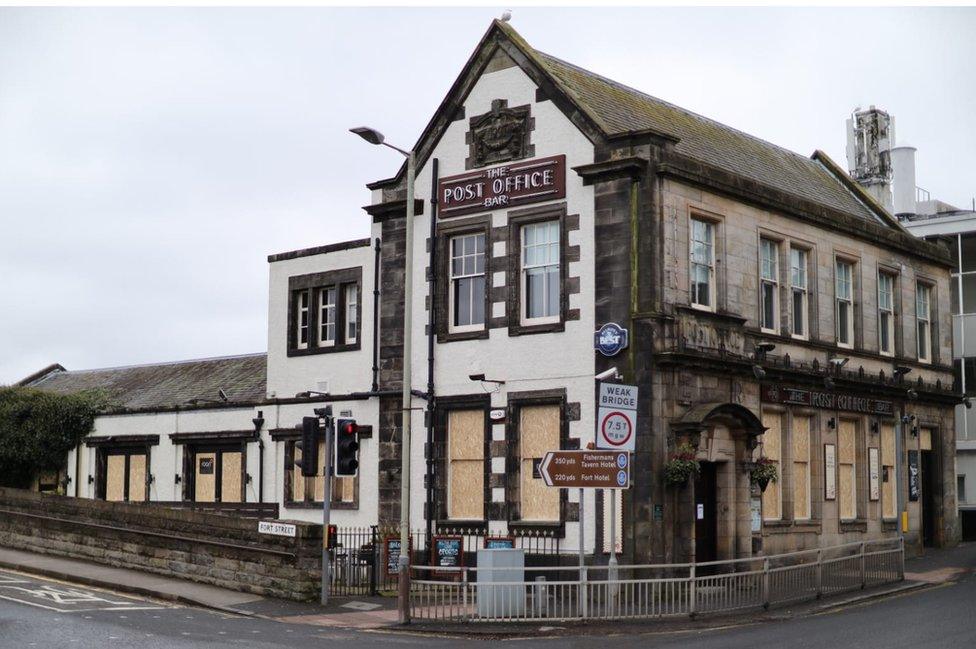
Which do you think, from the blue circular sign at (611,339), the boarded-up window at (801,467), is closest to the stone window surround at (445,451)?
the blue circular sign at (611,339)

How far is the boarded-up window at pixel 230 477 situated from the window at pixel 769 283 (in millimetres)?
15414

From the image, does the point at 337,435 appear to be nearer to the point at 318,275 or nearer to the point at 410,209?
the point at 410,209

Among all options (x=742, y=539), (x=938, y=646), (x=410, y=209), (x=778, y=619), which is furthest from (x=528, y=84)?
(x=938, y=646)

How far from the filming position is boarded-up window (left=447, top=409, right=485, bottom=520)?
28.7 metres

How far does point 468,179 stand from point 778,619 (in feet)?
41.3

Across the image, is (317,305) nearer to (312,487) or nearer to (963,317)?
(312,487)

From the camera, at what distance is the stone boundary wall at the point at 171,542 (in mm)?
24828

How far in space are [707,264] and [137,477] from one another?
66.2ft

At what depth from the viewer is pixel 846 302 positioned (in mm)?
33375

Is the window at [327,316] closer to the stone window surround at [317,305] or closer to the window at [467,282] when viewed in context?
the stone window surround at [317,305]

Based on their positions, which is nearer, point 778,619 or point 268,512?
point 778,619

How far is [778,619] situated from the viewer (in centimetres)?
2184

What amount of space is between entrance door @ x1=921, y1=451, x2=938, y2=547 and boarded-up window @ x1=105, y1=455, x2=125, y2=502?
24300 millimetres

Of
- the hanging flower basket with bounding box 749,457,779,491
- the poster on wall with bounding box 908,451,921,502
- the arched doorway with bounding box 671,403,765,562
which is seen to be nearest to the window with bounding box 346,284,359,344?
the arched doorway with bounding box 671,403,765,562
